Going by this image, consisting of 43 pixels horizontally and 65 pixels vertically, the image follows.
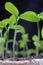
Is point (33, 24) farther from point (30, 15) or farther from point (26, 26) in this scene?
point (30, 15)

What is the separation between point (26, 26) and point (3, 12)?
7.1 inches

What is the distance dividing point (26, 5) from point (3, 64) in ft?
2.62

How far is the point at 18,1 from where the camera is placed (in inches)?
47.0

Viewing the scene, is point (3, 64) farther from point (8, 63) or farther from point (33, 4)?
point (33, 4)

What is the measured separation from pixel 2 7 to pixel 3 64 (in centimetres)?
77

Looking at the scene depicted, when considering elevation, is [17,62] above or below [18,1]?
below

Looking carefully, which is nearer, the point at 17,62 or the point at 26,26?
the point at 17,62

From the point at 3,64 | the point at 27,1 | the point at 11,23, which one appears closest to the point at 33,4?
the point at 27,1

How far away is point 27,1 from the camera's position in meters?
1.18

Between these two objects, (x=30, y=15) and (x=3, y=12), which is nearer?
(x=30, y=15)

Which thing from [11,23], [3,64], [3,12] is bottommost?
[3,64]

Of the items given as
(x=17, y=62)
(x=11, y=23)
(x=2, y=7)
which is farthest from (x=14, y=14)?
(x=2, y=7)

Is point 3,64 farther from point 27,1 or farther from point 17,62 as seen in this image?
point 27,1

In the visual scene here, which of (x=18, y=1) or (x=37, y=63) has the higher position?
(x=18, y=1)
